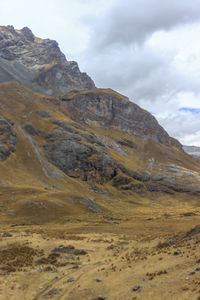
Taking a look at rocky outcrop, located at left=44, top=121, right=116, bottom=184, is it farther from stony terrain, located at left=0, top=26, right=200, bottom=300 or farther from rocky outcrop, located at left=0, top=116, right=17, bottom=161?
rocky outcrop, located at left=0, top=116, right=17, bottom=161

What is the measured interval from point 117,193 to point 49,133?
1974 inches

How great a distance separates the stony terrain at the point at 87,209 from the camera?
1903 centimetres

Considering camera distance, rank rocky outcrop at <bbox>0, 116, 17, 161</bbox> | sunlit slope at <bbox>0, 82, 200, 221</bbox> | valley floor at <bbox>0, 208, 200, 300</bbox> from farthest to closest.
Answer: rocky outcrop at <bbox>0, 116, 17, 161</bbox>, sunlit slope at <bbox>0, 82, 200, 221</bbox>, valley floor at <bbox>0, 208, 200, 300</bbox>

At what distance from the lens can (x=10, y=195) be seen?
235 ft

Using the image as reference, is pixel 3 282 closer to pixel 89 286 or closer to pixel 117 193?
pixel 89 286

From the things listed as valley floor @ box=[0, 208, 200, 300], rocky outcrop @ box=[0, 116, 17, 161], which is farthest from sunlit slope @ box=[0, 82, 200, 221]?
valley floor @ box=[0, 208, 200, 300]

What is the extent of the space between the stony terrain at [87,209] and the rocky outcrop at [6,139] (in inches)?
21.4

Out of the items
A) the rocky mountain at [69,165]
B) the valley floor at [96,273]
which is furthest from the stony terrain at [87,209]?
the rocky mountain at [69,165]

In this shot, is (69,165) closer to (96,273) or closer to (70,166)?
(70,166)

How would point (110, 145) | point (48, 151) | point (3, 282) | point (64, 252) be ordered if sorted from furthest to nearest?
point (110, 145)
point (48, 151)
point (64, 252)
point (3, 282)

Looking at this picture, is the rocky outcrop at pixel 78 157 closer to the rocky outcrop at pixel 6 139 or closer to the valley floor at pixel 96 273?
the rocky outcrop at pixel 6 139

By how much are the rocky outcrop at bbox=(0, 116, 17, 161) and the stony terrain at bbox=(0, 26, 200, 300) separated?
545 millimetres

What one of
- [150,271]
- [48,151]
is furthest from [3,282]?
[48,151]

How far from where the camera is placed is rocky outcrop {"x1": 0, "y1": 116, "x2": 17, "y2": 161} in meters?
107
